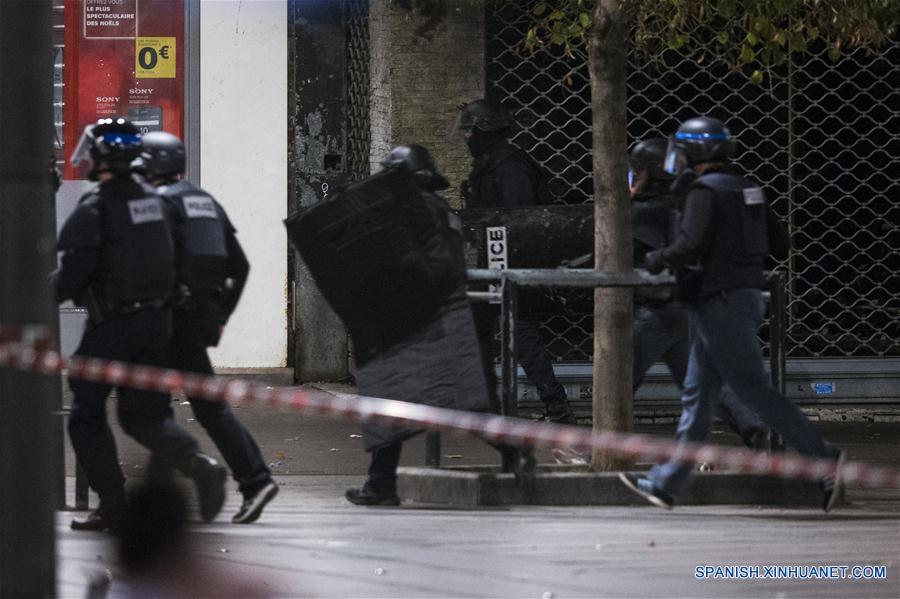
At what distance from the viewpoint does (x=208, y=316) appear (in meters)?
7.66

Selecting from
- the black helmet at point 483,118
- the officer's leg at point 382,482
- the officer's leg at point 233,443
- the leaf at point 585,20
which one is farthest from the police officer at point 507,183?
the officer's leg at point 233,443

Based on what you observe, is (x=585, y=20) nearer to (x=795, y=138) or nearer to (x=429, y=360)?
(x=795, y=138)

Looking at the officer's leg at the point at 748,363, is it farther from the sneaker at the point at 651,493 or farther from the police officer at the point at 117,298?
the police officer at the point at 117,298

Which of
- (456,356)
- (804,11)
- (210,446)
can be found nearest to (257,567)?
(456,356)

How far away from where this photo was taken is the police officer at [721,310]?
7.52m

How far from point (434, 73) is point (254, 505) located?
496 centimetres

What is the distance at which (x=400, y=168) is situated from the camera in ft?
26.9

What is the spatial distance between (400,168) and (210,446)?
252 centimetres

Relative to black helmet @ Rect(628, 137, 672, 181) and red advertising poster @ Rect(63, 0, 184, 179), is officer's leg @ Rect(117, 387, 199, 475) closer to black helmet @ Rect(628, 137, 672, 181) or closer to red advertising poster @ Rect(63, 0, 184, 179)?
black helmet @ Rect(628, 137, 672, 181)

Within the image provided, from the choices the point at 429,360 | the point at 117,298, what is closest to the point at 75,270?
the point at 117,298

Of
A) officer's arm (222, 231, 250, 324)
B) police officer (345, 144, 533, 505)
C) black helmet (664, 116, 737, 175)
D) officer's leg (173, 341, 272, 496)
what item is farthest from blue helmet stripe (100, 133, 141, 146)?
black helmet (664, 116, 737, 175)

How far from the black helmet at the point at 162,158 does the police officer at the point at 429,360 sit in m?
1.01

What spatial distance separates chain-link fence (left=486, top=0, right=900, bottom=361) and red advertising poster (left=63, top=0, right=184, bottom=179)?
231 cm

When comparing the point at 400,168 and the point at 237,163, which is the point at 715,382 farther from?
the point at 237,163
